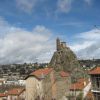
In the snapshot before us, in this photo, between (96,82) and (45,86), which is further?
(45,86)

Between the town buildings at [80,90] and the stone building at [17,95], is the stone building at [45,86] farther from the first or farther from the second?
the stone building at [17,95]

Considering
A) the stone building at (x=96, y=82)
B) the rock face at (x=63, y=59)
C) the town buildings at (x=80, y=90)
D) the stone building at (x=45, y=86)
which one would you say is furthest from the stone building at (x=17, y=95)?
the rock face at (x=63, y=59)

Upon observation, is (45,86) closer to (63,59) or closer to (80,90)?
(80,90)

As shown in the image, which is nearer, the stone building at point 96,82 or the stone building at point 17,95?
the stone building at point 96,82

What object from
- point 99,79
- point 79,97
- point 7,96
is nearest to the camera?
point 99,79

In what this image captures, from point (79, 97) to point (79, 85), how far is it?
5514mm

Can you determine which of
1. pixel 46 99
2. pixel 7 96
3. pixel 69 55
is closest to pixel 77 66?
pixel 69 55

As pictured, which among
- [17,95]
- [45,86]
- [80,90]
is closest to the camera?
[80,90]

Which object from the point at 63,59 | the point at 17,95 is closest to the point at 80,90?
the point at 17,95

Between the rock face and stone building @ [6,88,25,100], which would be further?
the rock face

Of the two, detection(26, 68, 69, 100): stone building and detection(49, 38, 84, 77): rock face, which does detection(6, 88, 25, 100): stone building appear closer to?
detection(26, 68, 69, 100): stone building

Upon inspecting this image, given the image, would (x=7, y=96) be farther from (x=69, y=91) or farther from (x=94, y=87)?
(x=94, y=87)

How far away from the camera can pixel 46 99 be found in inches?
2943

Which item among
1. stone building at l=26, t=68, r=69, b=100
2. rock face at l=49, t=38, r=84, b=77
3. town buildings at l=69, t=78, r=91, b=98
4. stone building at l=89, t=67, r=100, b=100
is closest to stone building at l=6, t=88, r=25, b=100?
stone building at l=26, t=68, r=69, b=100
